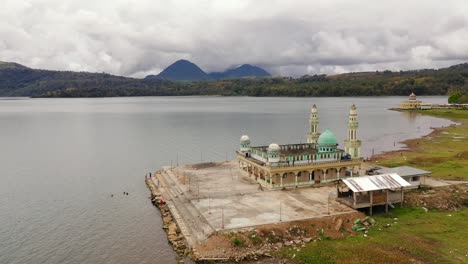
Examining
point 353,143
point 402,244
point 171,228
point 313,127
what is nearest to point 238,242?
point 171,228

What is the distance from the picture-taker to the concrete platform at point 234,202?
4456 centimetres

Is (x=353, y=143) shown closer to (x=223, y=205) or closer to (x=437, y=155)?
(x=223, y=205)

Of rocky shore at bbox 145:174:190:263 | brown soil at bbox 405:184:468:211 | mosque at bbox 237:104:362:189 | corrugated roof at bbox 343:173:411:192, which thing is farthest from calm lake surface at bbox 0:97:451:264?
brown soil at bbox 405:184:468:211

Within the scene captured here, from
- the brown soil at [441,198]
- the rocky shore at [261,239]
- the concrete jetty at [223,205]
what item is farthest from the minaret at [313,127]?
the rocky shore at [261,239]

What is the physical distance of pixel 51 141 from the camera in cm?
12194

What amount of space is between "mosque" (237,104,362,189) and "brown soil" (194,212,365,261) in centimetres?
1409

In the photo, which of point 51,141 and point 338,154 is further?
point 51,141

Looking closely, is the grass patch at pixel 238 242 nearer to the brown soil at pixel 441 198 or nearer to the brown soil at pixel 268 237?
the brown soil at pixel 268 237

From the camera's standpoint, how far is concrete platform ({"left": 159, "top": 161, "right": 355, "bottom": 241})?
44.6m

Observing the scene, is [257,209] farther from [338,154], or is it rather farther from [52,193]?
[52,193]

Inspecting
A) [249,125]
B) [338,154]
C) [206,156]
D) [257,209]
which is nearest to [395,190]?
[338,154]

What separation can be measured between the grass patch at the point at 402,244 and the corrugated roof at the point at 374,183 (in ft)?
12.5

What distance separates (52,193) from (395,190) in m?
54.4

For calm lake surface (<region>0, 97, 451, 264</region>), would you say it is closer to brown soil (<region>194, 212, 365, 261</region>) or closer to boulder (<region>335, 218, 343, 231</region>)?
brown soil (<region>194, 212, 365, 261</region>)
